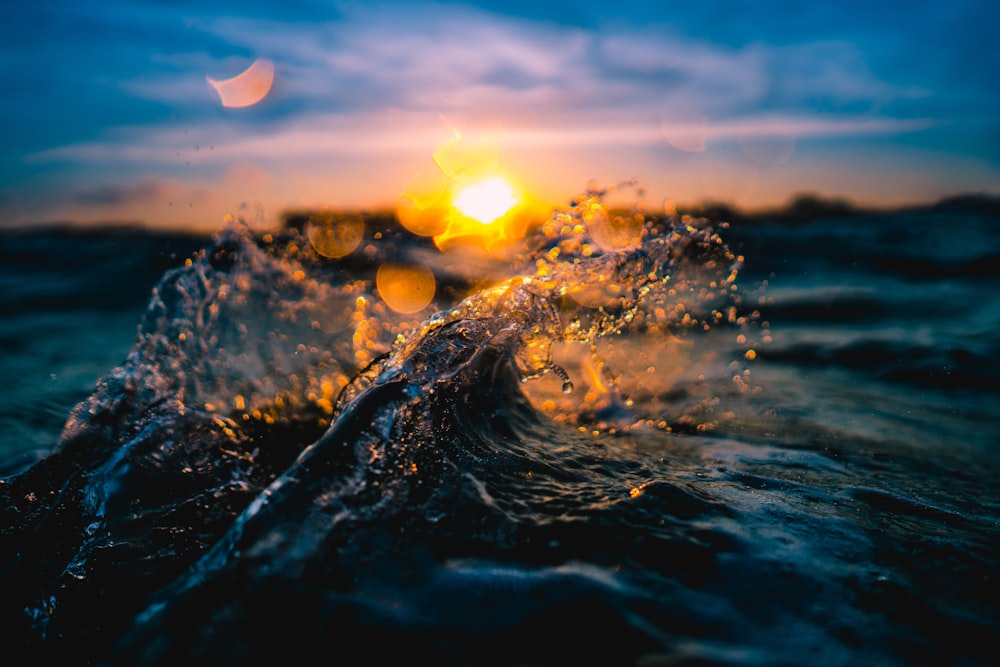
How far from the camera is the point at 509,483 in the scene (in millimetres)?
2021

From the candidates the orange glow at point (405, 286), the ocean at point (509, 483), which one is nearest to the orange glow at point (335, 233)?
the orange glow at point (405, 286)

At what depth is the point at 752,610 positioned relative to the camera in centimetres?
140

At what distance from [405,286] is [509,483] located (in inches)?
265

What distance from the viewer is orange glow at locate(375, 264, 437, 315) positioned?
6758 millimetres

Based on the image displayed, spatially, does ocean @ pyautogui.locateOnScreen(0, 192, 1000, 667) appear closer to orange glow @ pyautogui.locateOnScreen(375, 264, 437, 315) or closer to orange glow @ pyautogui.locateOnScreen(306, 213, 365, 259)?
orange glow @ pyautogui.locateOnScreen(375, 264, 437, 315)

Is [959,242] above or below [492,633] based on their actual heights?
above

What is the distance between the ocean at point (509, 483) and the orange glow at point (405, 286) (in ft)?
3.93

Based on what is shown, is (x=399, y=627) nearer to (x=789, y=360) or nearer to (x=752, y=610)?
(x=752, y=610)

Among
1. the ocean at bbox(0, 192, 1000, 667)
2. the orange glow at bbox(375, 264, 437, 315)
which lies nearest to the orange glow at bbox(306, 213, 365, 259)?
the orange glow at bbox(375, 264, 437, 315)

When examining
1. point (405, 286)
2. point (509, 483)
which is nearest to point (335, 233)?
point (405, 286)

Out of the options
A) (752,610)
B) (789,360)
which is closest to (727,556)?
(752,610)

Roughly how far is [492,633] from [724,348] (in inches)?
181

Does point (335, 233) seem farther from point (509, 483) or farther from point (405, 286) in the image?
point (509, 483)

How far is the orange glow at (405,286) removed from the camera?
6.76m
